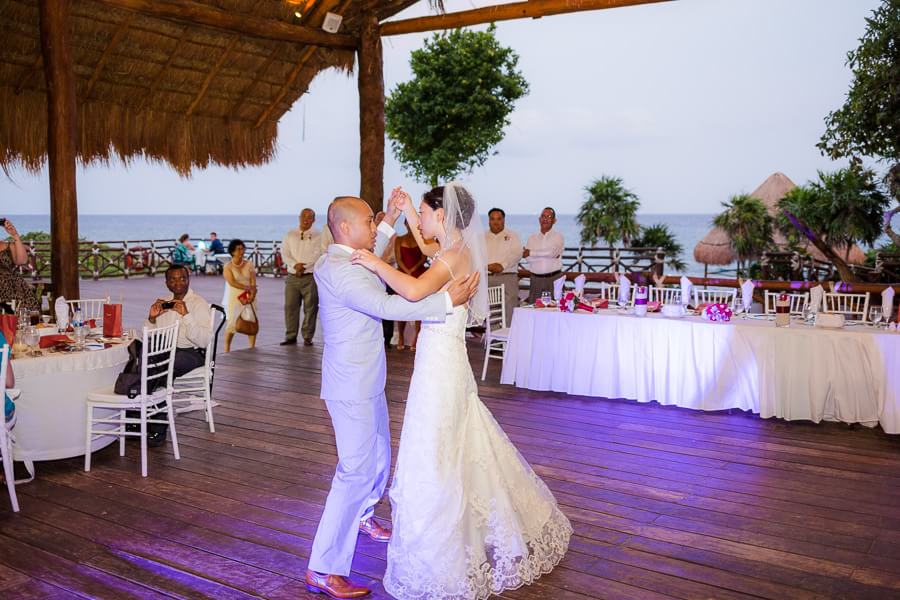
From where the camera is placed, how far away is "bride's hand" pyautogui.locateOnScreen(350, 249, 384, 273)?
282 cm

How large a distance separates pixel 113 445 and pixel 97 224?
74018mm

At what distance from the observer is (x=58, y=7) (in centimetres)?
680

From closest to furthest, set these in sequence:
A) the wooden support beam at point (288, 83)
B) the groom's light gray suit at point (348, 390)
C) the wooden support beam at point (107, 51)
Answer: the groom's light gray suit at point (348, 390) → the wooden support beam at point (107, 51) → the wooden support beam at point (288, 83)

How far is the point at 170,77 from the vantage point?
30.4ft

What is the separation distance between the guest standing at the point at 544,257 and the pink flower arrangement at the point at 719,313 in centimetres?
271

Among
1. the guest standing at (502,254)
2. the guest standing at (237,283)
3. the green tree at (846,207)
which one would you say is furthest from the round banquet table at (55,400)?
the green tree at (846,207)

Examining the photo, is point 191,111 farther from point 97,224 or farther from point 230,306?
point 97,224

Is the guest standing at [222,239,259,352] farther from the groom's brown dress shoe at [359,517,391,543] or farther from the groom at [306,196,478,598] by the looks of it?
the groom at [306,196,478,598]

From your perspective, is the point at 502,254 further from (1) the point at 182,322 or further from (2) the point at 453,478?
(2) the point at 453,478

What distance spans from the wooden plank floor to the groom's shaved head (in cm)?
138

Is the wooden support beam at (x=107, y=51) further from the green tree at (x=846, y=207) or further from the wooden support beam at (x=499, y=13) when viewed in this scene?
the green tree at (x=846, y=207)

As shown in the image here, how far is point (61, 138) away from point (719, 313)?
18.3 feet

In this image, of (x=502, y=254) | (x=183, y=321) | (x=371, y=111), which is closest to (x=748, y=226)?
(x=502, y=254)

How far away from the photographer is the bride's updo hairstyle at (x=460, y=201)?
325cm
